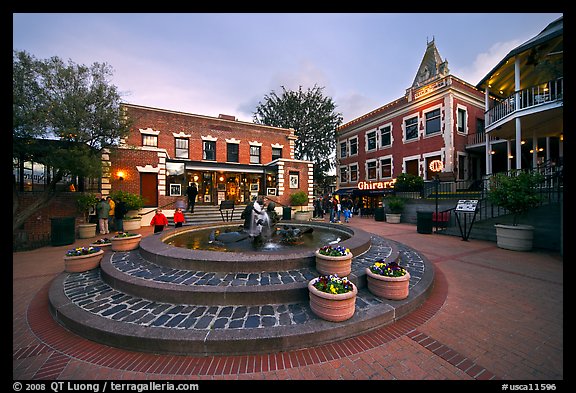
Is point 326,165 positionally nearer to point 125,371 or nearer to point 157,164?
point 157,164

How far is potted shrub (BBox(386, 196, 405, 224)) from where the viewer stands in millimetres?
15734

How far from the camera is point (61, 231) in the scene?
353 inches

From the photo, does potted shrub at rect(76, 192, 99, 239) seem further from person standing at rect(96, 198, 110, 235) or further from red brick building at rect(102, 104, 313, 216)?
red brick building at rect(102, 104, 313, 216)

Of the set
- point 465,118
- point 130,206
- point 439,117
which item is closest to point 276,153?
point 130,206

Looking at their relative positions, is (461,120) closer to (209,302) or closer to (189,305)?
(209,302)

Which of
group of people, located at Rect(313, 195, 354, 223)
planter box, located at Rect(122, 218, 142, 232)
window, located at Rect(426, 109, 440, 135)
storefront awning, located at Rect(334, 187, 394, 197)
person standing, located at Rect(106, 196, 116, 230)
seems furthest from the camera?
storefront awning, located at Rect(334, 187, 394, 197)

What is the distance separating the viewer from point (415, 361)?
8.16 ft

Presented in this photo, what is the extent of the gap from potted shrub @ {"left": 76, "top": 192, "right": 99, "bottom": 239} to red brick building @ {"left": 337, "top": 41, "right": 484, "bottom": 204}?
21041 millimetres

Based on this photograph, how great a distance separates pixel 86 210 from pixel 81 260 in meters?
8.89

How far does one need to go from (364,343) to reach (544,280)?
5376 millimetres

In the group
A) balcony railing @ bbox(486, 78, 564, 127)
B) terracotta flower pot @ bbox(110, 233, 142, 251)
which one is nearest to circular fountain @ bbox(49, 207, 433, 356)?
terracotta flower pot @ bbox(110, 233, 142, 251)

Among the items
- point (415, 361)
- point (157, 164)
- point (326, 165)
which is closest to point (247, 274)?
point (415, 361)

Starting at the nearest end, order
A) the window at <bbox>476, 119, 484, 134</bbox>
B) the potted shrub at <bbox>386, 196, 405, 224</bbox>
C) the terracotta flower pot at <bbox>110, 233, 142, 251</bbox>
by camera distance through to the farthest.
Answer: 1. the terracotta flower pot at <bbox>110, 233, 142, 251</bbox>
2. the potted shrub at <bbox>386, 196, 405, 224</bbox>
3. the window at <bbox>476, 119, 484, 134</bbox>

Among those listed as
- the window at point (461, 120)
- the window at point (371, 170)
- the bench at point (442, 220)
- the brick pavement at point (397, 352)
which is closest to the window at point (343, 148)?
the window at point (371, 170)
